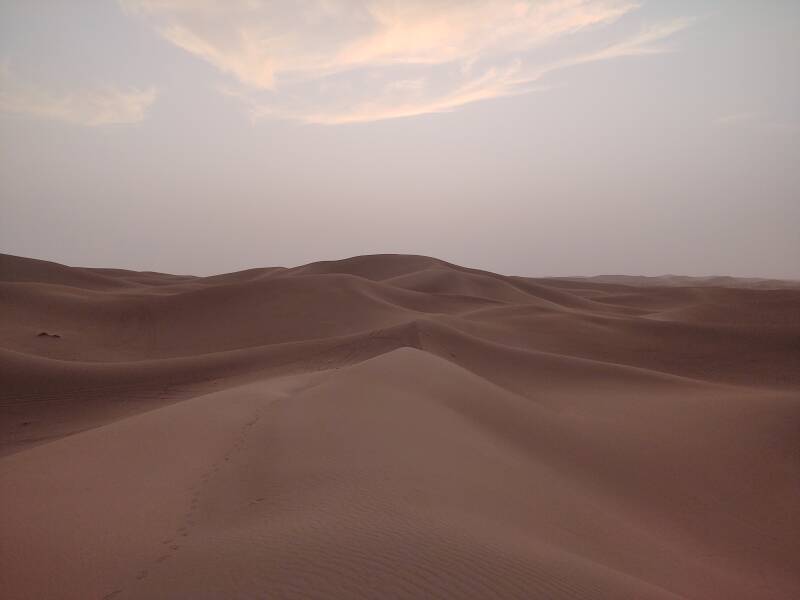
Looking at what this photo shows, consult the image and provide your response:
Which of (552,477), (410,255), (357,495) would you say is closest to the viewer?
(357,495)

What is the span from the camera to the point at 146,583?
120 inches

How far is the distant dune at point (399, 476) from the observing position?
3.10m

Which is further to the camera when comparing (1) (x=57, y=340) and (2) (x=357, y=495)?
(1) (x=57, y=340)

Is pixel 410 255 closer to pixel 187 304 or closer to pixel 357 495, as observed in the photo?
pixel 187 304

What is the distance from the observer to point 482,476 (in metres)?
5.28

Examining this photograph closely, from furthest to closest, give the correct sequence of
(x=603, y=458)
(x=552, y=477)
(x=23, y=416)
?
(x=23, y=416), (x=603, y=458), (x=552, y=477)

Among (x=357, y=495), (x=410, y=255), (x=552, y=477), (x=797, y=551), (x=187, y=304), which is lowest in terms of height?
(x=797, y=551)

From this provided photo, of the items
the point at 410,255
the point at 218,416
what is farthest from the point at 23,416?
the point at 410,255

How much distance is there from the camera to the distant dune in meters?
3.10

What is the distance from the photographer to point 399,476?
472cm

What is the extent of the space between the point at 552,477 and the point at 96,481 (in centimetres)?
486

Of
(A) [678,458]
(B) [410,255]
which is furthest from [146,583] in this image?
(B) [410,255]

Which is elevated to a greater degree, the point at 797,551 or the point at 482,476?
the point at 482,476

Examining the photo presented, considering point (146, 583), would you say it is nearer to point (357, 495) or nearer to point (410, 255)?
point (357, 495)
